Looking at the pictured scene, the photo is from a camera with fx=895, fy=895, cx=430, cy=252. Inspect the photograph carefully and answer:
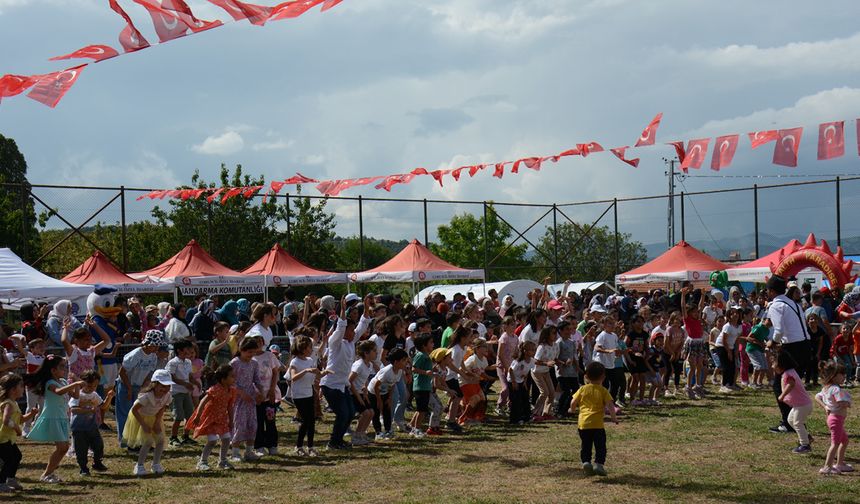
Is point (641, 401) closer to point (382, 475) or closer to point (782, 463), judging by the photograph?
point (782, 463)

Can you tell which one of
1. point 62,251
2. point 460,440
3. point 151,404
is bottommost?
point 460,440

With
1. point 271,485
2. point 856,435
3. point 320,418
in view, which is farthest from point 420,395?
point 856,435

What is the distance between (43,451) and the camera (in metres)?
11.1

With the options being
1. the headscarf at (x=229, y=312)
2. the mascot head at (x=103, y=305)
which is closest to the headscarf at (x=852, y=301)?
the headscarf at (x=229, y=312)

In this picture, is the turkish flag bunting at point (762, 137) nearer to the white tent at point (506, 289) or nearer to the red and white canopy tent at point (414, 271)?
the red and white canopy tent at point (414, 271)

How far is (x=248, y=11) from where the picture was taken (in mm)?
9391

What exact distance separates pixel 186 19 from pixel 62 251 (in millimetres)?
38422

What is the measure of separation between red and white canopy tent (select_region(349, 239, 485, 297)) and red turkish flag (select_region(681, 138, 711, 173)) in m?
9.62

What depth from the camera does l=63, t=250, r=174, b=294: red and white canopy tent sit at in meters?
19.7

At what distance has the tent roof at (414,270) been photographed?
24.6 metres

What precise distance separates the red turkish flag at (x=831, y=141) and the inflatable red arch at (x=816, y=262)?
11463mm

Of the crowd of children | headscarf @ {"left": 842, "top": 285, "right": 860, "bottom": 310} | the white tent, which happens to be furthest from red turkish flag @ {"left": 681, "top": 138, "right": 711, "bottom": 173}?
the white tent

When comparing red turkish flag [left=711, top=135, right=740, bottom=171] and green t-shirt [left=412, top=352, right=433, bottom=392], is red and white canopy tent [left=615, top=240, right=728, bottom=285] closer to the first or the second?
red turkish flag [left=711, top=135, right=740, bottom=171]

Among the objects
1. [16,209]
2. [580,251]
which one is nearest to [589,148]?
[16,209]
